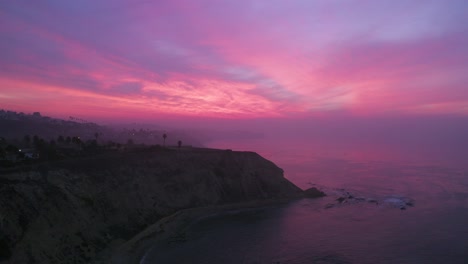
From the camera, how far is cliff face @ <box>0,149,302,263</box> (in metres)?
32.8

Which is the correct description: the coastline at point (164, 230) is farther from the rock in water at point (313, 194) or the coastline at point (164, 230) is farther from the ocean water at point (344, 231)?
the rock in water at point (313, 194)

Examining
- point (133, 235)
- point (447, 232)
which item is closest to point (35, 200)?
point (133, 235)

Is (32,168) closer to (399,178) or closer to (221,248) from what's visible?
(221,248)

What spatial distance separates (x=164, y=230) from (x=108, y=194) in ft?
30.9

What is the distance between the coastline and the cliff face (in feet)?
4.67

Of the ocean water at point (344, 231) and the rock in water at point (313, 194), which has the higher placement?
the rock in water at point (313, 194)

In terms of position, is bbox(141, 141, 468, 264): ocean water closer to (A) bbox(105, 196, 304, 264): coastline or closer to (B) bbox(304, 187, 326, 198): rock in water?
(A) bbox(105, 196, 304, 264): coastline

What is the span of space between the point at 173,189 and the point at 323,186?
43890 millimetres

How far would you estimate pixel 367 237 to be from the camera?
151 ft

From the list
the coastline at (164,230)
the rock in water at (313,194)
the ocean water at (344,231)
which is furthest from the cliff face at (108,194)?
the ocean water at (344,231)

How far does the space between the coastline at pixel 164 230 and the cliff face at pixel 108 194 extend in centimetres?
142

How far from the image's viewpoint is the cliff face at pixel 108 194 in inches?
1289

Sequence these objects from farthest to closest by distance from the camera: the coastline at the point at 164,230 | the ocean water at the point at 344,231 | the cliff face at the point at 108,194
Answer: the ocean water at the point at 344,231 → the coastline at the point at 164,230 → the cliff face at the point at 108,194

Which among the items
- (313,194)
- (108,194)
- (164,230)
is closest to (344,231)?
(313,194)
